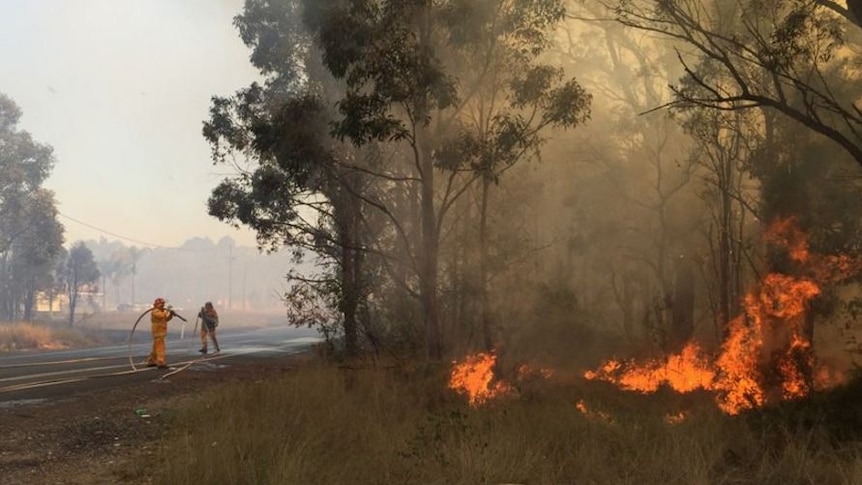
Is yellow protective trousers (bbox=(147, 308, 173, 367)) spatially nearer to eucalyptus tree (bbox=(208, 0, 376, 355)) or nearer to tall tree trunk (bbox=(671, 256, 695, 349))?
eucalyptus tree (bbox=(208, 0, 376, 355))

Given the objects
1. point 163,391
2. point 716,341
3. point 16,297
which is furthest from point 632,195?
point 16,297

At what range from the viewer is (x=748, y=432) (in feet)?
30.3

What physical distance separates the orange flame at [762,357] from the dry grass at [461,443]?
2403 millimetres

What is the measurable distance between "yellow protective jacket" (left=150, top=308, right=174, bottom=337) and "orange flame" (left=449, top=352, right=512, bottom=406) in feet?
23.4

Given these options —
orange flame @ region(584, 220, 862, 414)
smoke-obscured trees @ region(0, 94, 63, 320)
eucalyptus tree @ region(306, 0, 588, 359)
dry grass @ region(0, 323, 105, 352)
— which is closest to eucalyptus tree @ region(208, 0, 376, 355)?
eucalyptus tree @ region(306, 0, 588, 359)

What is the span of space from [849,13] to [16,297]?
189 feet

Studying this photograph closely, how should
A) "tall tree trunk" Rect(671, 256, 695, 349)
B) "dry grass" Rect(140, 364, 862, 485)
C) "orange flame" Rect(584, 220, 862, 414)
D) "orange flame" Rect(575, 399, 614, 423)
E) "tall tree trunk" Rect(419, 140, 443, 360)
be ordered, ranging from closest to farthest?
"dry grass" Rect(140, 364, 862, 485), "orange flame" Rect(575, 399, 614, 423), "tall tree trunk" Rect(419, 140, 443, 360), "orange flame" Rect(584, 220, 862, 414), "tall tree trunk" Rect(671, 256, 695, 349)

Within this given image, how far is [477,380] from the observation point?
13.0 m

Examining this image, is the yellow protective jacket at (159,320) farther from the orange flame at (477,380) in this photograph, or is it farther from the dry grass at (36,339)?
the dry grass at (36,339)

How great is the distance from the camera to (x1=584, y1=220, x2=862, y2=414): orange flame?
13.3 metres

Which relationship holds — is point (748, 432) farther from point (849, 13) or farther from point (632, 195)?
point (632, 195)

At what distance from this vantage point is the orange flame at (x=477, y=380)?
1226 cm

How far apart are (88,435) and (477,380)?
6.83 meters

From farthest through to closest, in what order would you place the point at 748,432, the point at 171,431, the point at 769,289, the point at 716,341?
the point at 716,341 → the point at 769,289 → the point at 748,432 → the point at 171,431
